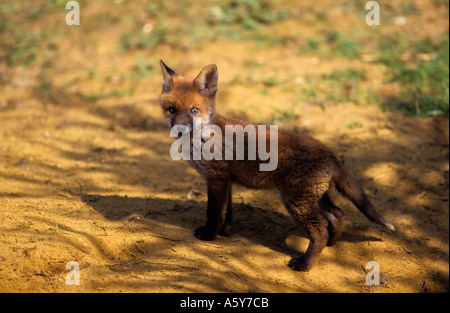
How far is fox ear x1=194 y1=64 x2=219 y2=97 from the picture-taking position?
4.45m

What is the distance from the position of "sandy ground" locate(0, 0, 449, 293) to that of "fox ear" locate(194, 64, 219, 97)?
1487mm

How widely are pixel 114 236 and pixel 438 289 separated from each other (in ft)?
11.1

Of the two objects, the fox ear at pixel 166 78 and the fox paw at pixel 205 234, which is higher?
the fox ear at pixel 166 78

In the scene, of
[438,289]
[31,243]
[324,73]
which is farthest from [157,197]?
[324,73]

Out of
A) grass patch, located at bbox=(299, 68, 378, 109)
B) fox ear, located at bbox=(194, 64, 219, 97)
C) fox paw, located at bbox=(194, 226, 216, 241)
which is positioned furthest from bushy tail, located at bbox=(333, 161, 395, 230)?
grass patch, located at bbox=(299, 68, 378, 109)

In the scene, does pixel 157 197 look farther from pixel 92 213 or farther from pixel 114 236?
pixel 114 236

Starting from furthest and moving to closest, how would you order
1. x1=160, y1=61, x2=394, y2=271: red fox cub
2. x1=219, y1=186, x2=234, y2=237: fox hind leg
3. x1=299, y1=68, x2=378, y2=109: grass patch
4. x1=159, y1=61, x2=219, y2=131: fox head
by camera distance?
x1=299, y1=68, x2=378, y2=109: grass patch → x1=219, y1=186, x2=234, y2=237: fox hind leg → x1=159, y1=61, x2=219, y2=131: fox head → x1=160, y1=61, x2=394, y2=271: red fox cub

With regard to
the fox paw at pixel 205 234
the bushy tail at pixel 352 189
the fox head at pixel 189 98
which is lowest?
the fox paw at pixel 205 234

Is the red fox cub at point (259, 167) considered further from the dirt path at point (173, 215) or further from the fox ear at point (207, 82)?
the dirt path at point (173, 215)

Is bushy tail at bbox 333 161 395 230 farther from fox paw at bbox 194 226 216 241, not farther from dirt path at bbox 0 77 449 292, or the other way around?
fox paw at bbox 194 226 216 241

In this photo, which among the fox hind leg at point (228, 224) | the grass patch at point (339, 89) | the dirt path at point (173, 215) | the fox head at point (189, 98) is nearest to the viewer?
the dirt path at point (173, 215)

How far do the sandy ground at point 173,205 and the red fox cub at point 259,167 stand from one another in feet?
1.15

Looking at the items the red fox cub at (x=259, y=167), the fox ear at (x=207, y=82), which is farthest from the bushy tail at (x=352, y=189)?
the fox ear at (x=207, y=82)

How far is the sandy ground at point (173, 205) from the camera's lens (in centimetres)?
369
